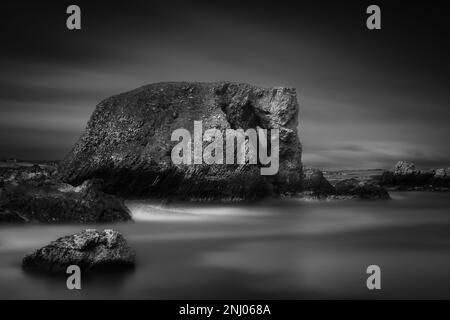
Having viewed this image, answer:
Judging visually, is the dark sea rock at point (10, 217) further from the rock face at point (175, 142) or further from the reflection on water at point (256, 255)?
the rock face at point (175, 142)

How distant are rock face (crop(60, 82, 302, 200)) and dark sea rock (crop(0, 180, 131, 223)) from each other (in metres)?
6.79

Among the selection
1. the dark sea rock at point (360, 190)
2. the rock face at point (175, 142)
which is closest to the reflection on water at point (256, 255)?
the rock face at point (175, 142)

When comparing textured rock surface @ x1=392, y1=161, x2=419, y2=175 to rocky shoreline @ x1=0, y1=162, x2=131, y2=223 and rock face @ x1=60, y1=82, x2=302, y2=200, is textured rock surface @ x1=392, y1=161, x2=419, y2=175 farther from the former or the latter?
rocky shoreline @ x1=0, y1=162, x2=131, y2=223

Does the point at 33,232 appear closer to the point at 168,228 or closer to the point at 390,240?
the point at 168,228

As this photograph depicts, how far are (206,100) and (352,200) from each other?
9.05 metres

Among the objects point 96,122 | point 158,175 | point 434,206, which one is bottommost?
point 434,206

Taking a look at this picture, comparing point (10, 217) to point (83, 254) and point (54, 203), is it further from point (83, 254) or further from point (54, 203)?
point (83, 254)

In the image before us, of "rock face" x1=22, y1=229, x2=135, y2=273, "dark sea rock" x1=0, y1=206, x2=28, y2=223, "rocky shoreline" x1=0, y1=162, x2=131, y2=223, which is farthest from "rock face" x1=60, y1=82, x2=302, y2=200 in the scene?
"rock face" x1=22, y1=229, x2=135, y2=273

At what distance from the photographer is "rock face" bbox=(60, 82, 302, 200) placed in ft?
76.4

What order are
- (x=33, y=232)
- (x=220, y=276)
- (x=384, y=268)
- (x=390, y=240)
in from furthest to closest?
(x=390, y=240) → (x=33, y=232) → (x=384, y=268) → (x=220, y=276)

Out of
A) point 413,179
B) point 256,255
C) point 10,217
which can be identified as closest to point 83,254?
point 256,255

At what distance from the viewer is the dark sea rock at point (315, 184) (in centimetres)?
2853
